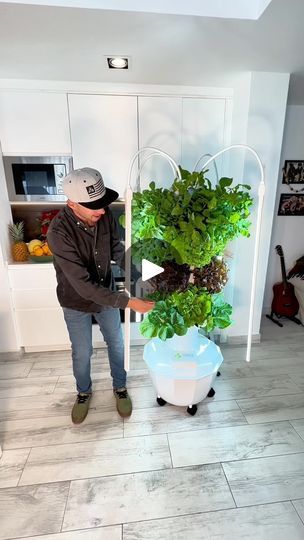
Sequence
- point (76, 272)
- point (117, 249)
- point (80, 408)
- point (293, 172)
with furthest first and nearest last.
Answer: point (293, 172) → point (80, 408) → point (117, 249) → point (76, 272)

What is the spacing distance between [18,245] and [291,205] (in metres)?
2.57

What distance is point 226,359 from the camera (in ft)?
7.44

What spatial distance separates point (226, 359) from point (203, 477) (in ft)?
3.35

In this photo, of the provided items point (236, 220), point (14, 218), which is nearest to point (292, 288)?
point (236, 220)

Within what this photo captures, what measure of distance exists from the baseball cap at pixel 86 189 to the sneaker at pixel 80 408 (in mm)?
1209

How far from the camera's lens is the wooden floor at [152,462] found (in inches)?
46.2

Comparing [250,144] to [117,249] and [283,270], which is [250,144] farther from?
[283,270]

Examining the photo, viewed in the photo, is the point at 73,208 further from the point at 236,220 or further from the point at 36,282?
the point at 36,282

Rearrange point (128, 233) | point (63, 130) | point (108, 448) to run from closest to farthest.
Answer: point (128, 233) → point (108, 448) → point (63, 130)

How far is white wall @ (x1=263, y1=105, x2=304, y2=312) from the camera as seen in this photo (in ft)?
8.48

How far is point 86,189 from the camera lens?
120 centimetres

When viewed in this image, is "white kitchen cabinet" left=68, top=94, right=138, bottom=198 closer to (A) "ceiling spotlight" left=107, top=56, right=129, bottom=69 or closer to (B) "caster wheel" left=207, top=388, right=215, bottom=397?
(A) "ceiling spotlight" left=107, top=56, right=129, bottom=69

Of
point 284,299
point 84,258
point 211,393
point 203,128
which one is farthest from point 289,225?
point 84,258

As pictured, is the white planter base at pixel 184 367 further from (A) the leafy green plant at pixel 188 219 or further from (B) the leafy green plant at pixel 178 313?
(A) the leafy green plant at pixel 188 219
